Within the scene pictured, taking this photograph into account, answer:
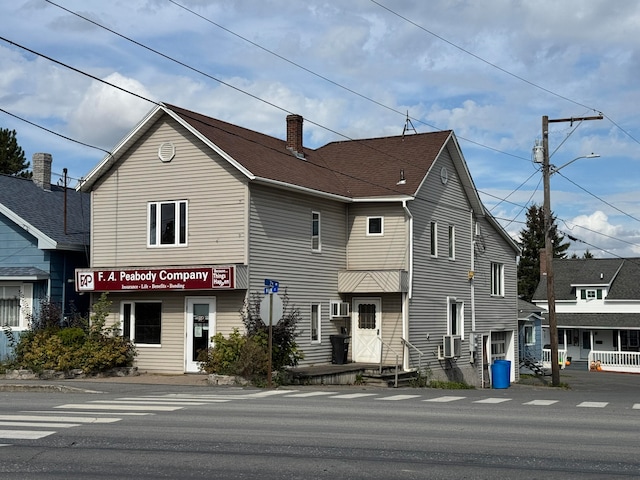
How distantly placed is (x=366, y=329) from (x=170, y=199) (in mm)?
8728

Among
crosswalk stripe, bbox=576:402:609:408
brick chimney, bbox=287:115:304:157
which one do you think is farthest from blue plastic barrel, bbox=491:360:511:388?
crosswalk stripe, bbox=576:402:609:408

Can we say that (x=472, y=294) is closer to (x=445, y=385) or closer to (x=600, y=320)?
(x=445, y=385)

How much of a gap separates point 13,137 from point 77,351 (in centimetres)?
3713

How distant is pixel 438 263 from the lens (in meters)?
34.4

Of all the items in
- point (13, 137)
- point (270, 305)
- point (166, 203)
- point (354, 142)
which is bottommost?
point (270, 305)

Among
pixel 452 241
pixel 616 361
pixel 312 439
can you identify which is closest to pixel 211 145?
pixel 452 241

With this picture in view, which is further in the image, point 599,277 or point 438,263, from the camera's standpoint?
point 599,277

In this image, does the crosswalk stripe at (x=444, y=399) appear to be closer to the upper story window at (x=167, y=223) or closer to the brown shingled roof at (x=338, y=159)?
the brown shingled roof at (x=338, y=159)

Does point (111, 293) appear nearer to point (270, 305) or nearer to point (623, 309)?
point (270, 305)

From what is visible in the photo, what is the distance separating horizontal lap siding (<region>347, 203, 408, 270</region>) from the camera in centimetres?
3161

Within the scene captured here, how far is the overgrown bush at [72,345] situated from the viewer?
26.0 m

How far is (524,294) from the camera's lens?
86.1 meters

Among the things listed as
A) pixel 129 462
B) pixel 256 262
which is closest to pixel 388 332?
pixel 256 262

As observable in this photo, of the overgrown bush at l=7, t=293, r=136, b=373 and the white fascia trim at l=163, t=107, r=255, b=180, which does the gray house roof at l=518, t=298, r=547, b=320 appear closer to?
the white fascia trim at l=163, t=107, r=255, b=180
